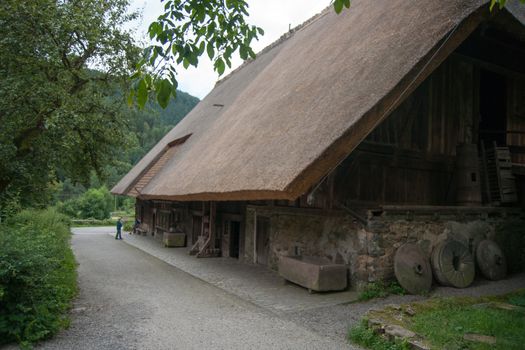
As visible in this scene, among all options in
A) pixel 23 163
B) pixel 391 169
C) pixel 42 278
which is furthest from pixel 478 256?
pixel 23 163

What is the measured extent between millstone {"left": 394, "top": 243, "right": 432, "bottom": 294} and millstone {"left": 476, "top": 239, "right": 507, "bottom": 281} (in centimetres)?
159

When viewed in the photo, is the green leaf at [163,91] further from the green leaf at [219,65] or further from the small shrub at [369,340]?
the small shrub at [369,340]

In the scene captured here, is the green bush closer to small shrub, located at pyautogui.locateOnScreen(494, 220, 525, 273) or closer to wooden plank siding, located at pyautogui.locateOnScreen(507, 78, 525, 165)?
small shrub, located at pyautogui.locateOnScreen(494, 220, 525, 273)

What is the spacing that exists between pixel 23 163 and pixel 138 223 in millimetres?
13363

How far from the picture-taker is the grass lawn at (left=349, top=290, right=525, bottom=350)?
189 inches

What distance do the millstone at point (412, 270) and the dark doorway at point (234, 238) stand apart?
6633 mm

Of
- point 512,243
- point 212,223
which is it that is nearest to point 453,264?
point 512,243

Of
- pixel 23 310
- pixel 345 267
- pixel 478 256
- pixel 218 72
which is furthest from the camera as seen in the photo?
pixel 478 256

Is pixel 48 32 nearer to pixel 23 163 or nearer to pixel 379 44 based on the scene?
pixel 23 163

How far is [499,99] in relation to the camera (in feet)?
37.6

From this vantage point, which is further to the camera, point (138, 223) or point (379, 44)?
point (138, 223)

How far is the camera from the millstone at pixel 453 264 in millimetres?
8039

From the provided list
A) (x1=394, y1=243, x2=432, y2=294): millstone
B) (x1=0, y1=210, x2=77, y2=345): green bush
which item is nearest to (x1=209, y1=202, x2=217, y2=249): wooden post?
(x1=394, y1=243, x2=432, y2=294): millstone

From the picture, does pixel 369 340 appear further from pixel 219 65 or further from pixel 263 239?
pixel 263 239
